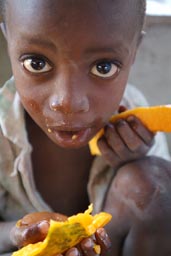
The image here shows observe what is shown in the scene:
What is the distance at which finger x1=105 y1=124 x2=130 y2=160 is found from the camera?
2.92 feet

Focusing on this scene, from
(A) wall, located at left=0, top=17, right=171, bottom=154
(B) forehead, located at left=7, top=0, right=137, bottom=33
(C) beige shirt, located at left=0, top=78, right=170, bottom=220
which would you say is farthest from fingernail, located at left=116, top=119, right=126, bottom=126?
(A) wall, located at left=0, top=17, right=171, bottom=154

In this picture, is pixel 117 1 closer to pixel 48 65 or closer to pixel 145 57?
pixel 48 65

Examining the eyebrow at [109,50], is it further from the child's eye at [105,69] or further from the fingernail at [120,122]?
the fingernail at [120,122]

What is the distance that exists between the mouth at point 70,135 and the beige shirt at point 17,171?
4.9 inches

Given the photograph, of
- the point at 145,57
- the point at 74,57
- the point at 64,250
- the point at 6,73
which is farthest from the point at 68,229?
the point at 145,57

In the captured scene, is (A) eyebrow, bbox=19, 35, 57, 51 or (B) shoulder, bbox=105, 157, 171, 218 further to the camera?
(B) shoulder, bbox=105, 157, 171, 218

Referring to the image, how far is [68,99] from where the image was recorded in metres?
0.70

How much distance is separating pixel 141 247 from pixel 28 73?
1.25 feet

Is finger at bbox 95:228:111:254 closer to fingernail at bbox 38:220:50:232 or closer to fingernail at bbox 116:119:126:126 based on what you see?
fingernail at bbox 38:220:50:232

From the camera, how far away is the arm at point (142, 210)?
0.86 metres

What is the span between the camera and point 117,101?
81 cm

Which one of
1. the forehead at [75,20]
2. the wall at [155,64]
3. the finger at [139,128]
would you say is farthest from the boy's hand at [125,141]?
the wall at [155,64]

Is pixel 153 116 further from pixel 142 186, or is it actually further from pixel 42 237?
pixel 42 237

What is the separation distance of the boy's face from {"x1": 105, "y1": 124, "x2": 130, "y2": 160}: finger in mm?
100
